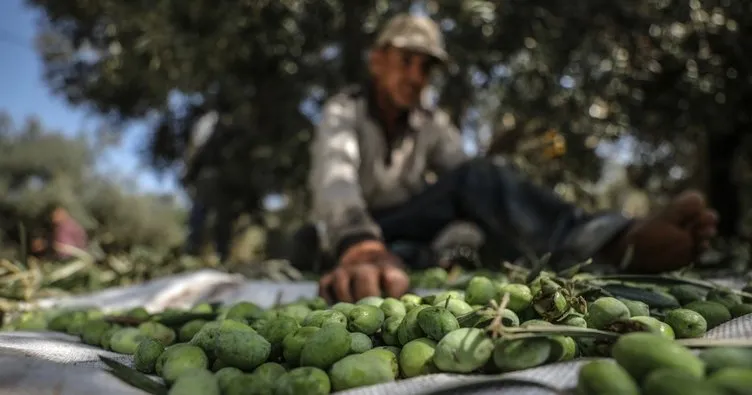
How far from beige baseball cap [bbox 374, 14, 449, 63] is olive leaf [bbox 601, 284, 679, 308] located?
6.89ft

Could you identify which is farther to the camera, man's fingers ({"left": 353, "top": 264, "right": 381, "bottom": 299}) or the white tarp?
man's fingers ({"left": 353, "top": 264, "right": 381, "bottom": 299})

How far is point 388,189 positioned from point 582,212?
3.86ft

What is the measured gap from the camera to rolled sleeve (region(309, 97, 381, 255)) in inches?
90.1

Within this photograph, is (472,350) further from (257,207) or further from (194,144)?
(194,144)

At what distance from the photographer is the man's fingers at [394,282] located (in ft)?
5.13

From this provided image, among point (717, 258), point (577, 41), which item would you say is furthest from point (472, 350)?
point (577, 41)

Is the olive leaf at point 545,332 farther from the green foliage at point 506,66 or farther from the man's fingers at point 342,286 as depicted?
the green foliage at point 506,66

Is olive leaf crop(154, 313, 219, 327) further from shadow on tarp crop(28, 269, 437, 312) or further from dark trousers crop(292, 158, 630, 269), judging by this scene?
dark trousers crop(292, 158, 630, 269)

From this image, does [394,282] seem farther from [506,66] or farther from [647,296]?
[506,66]

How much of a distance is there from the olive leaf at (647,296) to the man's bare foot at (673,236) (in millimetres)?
909

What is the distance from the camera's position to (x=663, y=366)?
2.24 feet

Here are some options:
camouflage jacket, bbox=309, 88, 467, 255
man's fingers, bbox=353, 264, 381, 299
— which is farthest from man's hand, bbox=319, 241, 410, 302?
camouflage jacket, bbox=309, 88, 467, 255

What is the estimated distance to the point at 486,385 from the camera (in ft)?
2.51

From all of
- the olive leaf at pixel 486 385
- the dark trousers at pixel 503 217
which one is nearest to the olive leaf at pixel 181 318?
the olive leaf at pixel 486 385
